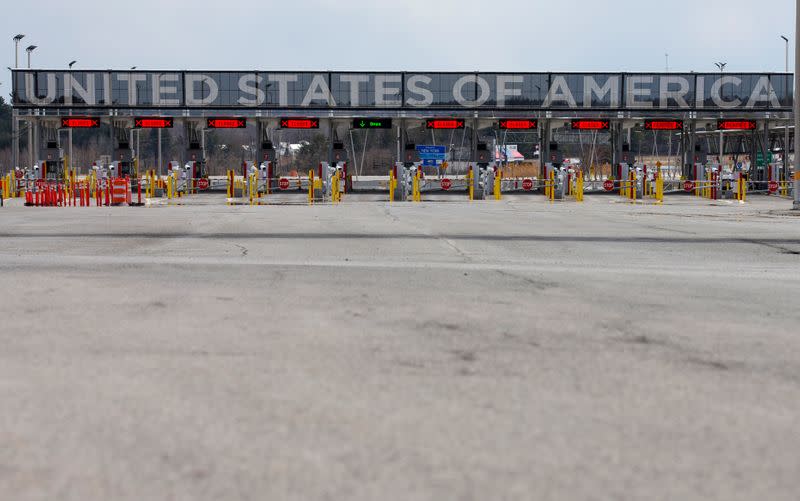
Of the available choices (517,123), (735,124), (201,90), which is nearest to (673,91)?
(735,124)

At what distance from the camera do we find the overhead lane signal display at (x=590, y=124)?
172 feet

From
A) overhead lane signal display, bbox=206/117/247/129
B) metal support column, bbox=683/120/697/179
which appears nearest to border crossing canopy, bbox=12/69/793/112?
overhead lane signal display, bbox=206/117/247/129

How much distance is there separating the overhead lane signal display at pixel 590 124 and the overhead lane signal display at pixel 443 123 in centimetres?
→ 600

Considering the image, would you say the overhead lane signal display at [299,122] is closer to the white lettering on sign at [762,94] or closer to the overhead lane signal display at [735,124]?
the overhead lane signal display at [735,124]

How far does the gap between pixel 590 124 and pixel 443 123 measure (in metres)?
7.69

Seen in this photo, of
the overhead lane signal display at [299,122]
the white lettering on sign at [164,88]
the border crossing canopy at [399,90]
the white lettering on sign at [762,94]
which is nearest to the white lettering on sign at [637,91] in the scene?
the border crossing canopy at [399,90]

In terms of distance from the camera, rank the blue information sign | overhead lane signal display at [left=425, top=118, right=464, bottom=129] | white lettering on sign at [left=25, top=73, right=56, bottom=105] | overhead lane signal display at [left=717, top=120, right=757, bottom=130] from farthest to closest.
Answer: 1. the blue information sign
2. overhead lane signal display at [left=717, top=120, right=757, bottom=130]
3. overhead lane signal display at [left=425, top=118, right=464, bottom=129]
4. white lettering on sign at [left=25, top=73, right=56, bottom=105]

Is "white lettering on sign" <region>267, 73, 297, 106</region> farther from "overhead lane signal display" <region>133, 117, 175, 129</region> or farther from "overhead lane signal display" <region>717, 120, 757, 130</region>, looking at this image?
"overhead lane signal display" <region>717, 120, 757, 130</region>

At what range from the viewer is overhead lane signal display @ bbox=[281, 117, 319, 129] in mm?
51844

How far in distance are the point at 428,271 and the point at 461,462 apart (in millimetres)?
7183

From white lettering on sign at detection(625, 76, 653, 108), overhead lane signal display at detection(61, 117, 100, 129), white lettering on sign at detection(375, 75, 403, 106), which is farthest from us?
Answer: white lettering on sign at detection(625, 76, 653, 108)

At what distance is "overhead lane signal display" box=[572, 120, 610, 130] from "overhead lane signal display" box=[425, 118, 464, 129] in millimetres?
5998

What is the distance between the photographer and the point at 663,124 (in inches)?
2104

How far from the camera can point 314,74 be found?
52.1m
